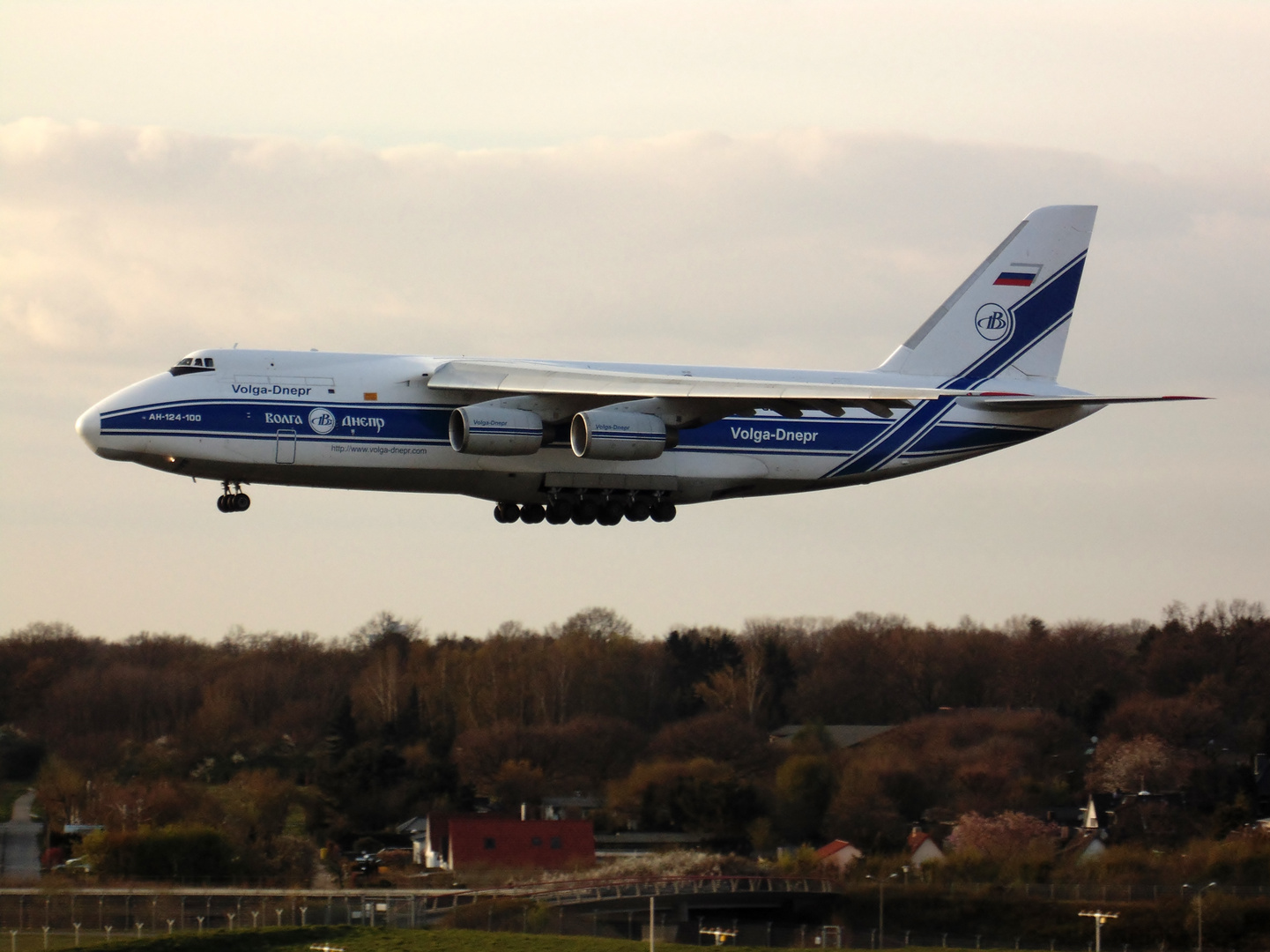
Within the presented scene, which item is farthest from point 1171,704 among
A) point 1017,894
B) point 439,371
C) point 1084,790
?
point 439,371

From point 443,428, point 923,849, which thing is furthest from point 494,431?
point 923,849

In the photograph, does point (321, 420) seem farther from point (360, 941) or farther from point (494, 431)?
point (360, 941)

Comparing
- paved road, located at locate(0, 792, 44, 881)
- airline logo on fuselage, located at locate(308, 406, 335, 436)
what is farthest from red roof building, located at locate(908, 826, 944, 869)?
paved road, located at locate(0, 792, 44, 881)

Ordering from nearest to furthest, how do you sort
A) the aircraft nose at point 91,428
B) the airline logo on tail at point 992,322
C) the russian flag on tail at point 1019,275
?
the aircraft nose at point 91,428
the airline logo on tail at point 992,322
the russian flag on tail at point 1019,275

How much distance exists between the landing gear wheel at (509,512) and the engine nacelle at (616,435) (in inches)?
92.1

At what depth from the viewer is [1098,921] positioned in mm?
30234

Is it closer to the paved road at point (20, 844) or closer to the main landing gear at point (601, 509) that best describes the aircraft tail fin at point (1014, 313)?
the main landing gear at point (601, 509)

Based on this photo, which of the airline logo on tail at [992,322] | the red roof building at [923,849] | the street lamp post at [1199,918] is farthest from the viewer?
the red roof building at [923,849]

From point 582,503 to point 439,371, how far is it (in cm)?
299

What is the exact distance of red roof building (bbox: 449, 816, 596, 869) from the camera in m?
33.9

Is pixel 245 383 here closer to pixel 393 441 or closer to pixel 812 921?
pixel 393 441

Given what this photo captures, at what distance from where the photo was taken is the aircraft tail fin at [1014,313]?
3200cm

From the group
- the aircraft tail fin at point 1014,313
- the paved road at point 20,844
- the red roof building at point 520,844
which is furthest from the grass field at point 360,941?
the aircraft tail fin at point 1014,313

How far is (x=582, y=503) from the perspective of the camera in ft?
95.9
